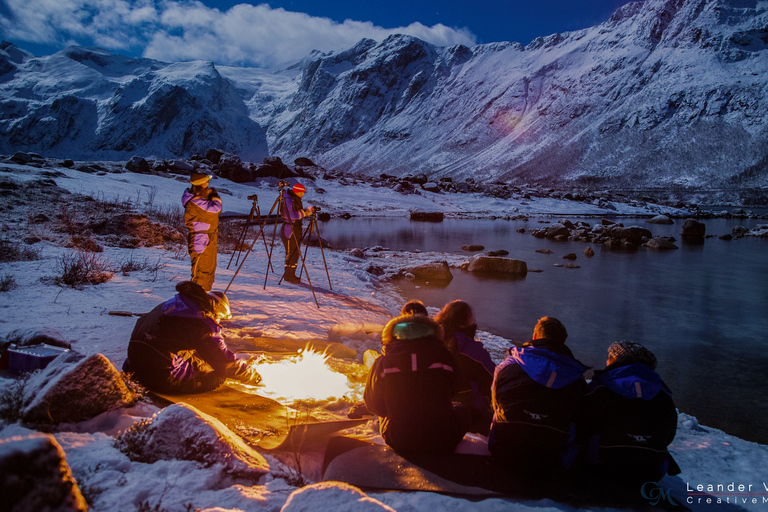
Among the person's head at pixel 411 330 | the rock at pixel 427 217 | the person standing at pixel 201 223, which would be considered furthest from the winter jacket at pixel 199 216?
the rock at pixel 427 217

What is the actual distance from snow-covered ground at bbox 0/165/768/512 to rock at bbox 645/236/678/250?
16.4m

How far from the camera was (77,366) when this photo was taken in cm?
282

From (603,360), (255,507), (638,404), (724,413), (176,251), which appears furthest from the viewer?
(176,251)

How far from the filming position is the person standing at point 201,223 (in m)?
6.86

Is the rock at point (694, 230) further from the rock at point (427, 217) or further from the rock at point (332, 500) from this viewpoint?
the rock at point (332, 500)

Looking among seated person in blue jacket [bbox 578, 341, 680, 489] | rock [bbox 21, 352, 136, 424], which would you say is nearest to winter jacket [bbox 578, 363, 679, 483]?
seated person in blue jacket [bbox 578, 341, 680, 489]

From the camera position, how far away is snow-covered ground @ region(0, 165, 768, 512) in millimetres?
2156

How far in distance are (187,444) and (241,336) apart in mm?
3359

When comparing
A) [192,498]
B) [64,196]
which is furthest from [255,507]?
[64,196]

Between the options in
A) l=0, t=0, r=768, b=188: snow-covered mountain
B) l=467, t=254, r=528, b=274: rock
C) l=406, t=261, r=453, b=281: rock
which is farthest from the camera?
Answer: l=0, t=0, r=768, b=188: snow-covered mountain

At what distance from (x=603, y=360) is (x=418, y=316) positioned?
18.1 ft

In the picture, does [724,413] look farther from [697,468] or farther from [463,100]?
[463,100]

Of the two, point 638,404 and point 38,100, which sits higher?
point 38,100

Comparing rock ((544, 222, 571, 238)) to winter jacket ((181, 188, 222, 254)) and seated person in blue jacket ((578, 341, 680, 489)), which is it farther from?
seated person in blue jacket ((578, 341, 680, 489))
